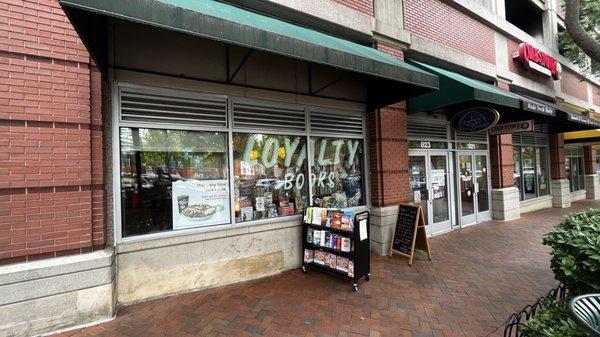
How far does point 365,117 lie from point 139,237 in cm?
489

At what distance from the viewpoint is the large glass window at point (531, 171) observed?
11250mm

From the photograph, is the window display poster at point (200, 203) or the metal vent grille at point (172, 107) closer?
the metal vent grille at point (172, 107)

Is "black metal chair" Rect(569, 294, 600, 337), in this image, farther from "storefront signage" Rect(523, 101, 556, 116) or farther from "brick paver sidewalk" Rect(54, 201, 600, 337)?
"storefront signage" Rect(523, 101, 556, 116)

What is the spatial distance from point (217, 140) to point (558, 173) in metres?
14.7

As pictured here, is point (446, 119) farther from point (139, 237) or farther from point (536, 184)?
point (139, 237)

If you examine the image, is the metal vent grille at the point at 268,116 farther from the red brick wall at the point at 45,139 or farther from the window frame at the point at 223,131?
the red brick wall at the point at 45,139

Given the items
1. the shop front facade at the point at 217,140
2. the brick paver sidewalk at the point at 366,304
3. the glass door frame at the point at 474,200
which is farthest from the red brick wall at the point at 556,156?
the brick paver sidewalk at the point at 366,304

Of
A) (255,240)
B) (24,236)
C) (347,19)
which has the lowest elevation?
(255,240)

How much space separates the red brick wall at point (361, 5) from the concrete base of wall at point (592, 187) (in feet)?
55.3

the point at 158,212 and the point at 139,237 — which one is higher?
the point at 158,212

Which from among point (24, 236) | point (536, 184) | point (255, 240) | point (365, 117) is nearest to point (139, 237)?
point (24, 236)

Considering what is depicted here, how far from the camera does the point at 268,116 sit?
543 cm

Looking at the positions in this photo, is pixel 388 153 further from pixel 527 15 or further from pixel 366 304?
pixel 527 15

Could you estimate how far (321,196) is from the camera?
20.0 ft
